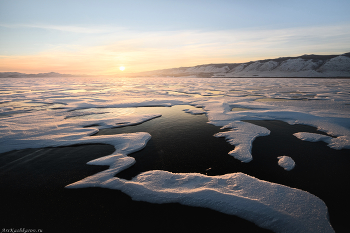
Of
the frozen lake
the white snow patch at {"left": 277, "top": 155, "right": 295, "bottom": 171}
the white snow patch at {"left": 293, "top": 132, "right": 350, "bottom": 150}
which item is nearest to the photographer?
the frozen lake

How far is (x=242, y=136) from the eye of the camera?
200 inches

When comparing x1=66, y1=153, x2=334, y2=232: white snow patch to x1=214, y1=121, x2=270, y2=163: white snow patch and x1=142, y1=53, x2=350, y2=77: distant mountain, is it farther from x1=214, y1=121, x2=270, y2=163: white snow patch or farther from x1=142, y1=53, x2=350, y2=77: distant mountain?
x1=142, y1=53, x2=350, y2=77: distant mountain

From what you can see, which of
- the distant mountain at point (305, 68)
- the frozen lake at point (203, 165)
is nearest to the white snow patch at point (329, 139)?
the frozen lake at point (203, 165)

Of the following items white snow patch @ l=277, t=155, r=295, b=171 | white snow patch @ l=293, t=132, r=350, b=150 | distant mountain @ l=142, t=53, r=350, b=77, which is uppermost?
distant mountain @ l=142, t=53, r=350, b=77

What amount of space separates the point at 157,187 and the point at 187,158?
1.24 m

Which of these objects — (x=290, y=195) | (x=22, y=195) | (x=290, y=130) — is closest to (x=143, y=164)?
(x=22, y=195)

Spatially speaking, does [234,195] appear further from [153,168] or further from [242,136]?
[242,136]

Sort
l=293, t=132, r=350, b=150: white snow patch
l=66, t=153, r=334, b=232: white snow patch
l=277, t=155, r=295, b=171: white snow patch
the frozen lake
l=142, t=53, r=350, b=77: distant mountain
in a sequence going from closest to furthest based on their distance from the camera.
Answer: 1. l=66, t=153, r=334, b=232: white snow patch
2. the frozen lake
3. l=277, t=155, r=295, b=171: white snow patch
4. l=293, t=132, r=350, b=150: white snow patch
5. l=142, t=53, r=350, b=77: distant mountain

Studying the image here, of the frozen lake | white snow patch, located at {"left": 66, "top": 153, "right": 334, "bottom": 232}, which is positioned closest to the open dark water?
the frozen lake

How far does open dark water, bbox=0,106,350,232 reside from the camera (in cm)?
227

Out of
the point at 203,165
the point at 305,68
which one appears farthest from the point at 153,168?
the point at 305,68

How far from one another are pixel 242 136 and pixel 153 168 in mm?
3042

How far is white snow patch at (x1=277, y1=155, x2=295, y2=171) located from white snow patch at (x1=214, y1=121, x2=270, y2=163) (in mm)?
634

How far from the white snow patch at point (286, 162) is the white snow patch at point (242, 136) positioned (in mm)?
634
